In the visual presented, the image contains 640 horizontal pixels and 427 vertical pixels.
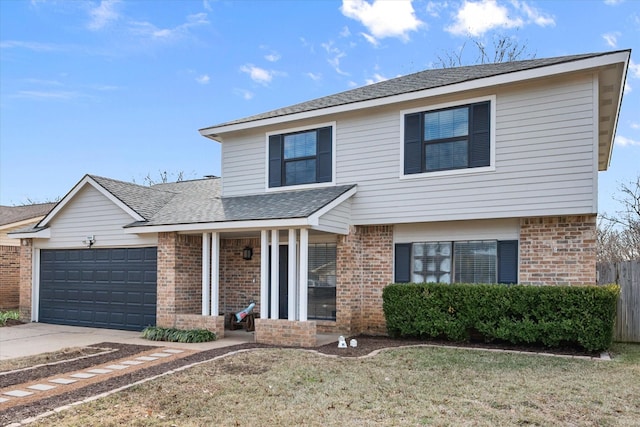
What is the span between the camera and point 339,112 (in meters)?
11.6

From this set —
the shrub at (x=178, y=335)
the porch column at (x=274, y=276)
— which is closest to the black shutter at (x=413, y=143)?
the porch column at (x=274, y=276)

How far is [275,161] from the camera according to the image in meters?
12.8

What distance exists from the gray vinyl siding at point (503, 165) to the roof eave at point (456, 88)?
29 cm

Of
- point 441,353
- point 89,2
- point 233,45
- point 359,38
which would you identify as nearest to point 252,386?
point 441,353

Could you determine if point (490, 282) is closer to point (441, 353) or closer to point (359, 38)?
point (441, 353)

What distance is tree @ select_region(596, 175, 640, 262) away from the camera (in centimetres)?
1959

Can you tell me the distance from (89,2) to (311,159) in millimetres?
7110

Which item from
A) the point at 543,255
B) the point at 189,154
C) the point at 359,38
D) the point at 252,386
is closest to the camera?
the point at 252,386

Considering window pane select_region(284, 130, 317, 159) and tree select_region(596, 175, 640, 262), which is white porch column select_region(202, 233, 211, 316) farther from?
tree select_region(596, 175, 640, 262)

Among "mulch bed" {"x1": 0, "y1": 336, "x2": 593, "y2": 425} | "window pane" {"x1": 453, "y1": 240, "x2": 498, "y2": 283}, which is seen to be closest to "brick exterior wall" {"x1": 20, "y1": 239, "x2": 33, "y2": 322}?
"mulch bed" {"x1": 0, "y1": 336, "x2": 593, "y2": 425}

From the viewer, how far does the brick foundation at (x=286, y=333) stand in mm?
10055

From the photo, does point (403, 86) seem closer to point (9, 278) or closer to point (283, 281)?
point (283, 281)

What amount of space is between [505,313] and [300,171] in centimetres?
580

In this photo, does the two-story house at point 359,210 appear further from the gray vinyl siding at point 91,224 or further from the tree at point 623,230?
the tree at point 623,230
